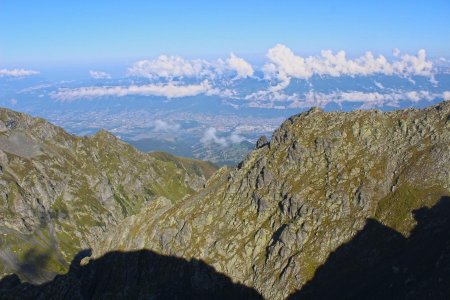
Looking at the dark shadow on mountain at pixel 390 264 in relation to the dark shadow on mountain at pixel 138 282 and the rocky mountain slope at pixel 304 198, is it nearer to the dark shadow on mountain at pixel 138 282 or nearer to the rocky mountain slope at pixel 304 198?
the rocky mountain slope at pixel 304 198

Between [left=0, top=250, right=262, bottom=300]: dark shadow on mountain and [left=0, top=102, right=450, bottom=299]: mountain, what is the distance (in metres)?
0.42

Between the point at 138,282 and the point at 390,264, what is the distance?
7373 cm

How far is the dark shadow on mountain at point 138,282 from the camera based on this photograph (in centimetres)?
12312

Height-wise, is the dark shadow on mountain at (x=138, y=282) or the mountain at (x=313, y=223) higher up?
the mountain at (x=313, y=223)

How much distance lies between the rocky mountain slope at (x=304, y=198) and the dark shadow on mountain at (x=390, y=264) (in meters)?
2.62

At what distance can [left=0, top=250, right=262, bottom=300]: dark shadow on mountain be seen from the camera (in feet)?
404

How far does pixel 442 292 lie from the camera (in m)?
78.4

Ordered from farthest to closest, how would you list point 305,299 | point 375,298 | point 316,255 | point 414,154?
point 414,154 → point 316,255 → point 305,299 → point 375,298

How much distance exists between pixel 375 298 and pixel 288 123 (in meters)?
77.1

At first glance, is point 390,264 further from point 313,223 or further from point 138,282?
point 138,282

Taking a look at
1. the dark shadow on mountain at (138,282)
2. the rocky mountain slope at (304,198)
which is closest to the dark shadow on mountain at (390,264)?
the rocky mountain slope at (304,198)

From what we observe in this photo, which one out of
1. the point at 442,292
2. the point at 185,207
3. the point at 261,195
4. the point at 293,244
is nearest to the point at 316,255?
the point at 293,244

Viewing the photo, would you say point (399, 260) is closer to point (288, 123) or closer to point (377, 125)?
point (377, 125)

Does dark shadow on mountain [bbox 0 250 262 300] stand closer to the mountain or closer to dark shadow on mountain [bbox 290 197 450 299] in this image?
the mountain
